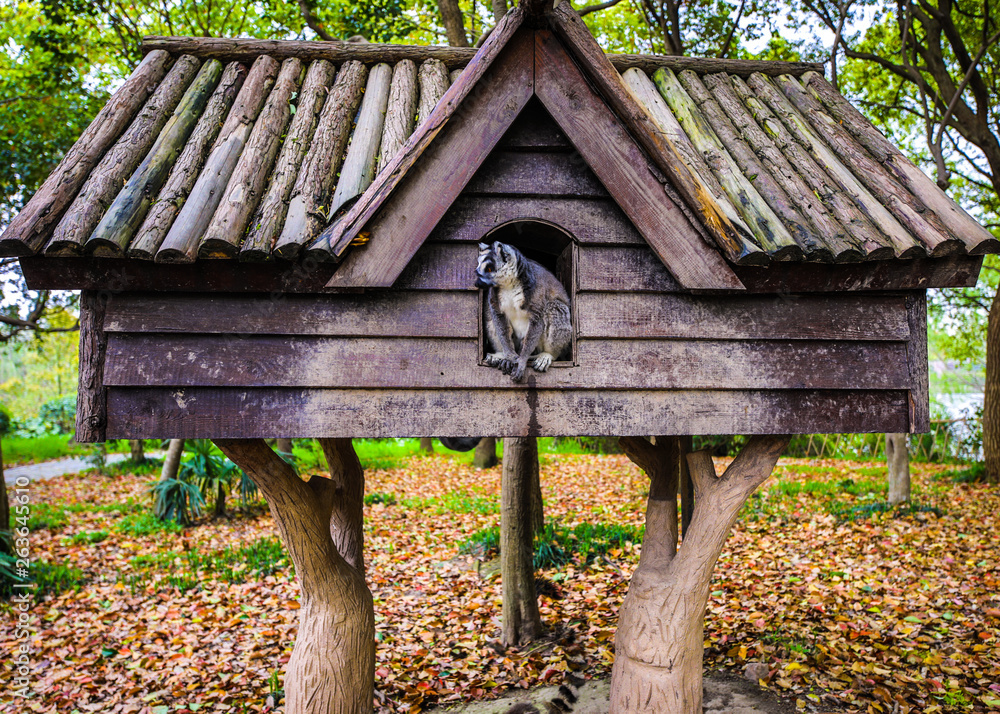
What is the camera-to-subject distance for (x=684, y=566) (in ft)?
11.1

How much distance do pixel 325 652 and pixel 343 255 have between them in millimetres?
2438

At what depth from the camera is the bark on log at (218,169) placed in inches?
94.2

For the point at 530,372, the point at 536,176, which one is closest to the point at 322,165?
the point at 536,176

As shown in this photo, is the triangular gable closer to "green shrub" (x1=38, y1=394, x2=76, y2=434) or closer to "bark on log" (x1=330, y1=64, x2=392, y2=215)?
"bark on log" (x1=330, y1=64, x2=392, y2=215)

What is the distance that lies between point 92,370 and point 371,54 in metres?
2.39

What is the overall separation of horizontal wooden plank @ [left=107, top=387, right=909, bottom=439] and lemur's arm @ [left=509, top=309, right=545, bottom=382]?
0.31 ft

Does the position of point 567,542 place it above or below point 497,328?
below

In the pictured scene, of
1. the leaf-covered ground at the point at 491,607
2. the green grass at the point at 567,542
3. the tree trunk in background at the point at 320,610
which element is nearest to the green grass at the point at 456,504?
the leaf-covered ground at the point at 491,607

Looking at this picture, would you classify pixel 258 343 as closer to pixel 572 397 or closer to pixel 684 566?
pixel 572 397

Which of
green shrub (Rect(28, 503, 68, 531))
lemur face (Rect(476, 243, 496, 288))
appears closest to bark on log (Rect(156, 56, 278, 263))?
lemur face (Rect(476, 243, 496, 288))

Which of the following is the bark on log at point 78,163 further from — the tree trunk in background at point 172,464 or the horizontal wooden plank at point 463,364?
the tree trunk in background at point 172,464

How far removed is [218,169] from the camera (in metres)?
2.80

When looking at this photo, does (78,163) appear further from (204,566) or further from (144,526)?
(144,526)

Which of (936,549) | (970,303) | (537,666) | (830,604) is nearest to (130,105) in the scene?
(537,666)
